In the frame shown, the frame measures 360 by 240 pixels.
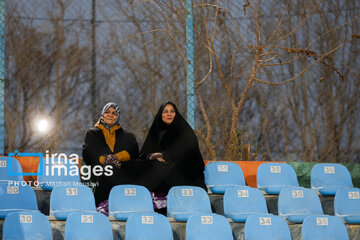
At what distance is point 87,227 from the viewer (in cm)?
329

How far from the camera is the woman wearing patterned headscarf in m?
4.07

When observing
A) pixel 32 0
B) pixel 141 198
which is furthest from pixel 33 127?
pixel 141 198

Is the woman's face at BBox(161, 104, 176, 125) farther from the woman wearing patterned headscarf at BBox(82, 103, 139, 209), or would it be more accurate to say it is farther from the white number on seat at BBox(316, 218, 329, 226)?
the white number on seat at BBox(316, 218, 329, 226)

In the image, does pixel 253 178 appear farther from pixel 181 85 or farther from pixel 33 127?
pixel 33 127

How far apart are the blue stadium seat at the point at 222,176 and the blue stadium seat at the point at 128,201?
0.68 m

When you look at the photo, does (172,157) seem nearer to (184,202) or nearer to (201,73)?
(184,202)

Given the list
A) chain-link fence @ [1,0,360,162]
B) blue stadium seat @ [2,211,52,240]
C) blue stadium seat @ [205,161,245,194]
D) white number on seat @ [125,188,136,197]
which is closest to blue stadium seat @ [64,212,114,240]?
blue stadium seat @ [2,211,52,240]

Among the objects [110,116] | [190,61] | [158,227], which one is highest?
[190,61]

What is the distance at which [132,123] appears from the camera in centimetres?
516

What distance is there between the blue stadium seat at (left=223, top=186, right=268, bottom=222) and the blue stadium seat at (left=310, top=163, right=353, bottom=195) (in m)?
0.78

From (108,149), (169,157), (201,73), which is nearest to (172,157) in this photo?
(169,157)

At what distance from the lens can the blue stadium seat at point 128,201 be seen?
3.68 meters

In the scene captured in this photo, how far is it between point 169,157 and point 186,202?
1.62 feet

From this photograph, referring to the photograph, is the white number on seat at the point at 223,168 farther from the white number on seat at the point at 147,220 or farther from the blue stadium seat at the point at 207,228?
the white number on seat at the point at 147,220
